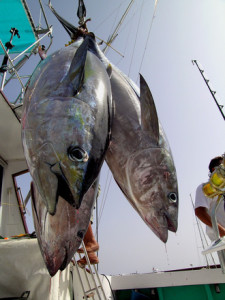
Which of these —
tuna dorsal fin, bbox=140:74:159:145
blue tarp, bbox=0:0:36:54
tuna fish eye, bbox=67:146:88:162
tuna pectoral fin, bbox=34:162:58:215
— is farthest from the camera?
blue tarp, bbox=0:0:36:54

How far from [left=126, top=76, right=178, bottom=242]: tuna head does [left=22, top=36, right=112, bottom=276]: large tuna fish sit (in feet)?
0.75

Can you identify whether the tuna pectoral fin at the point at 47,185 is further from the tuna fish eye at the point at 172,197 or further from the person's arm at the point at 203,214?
the person's arm at the point at 203,214

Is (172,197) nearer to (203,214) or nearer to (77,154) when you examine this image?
(77,154)

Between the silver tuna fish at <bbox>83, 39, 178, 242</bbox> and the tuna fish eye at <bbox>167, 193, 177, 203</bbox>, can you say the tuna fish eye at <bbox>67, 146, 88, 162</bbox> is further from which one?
the tuna fish eye at <bbox>167, 193, 177, 203</bbox>

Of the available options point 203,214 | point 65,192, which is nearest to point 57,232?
point 65,192

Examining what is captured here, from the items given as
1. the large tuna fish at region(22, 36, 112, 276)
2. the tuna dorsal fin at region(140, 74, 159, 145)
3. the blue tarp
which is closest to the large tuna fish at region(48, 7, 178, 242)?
the tuna dorsal fin at region(140, 74, 159, 145)

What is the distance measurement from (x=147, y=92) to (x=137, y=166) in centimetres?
42

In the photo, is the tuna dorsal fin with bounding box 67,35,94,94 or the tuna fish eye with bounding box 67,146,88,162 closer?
the tuna fish eye with bounding box 67,146,88,162

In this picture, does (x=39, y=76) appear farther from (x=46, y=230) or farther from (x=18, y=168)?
(x=18, y=168)

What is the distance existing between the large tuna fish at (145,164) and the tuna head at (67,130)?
202mm

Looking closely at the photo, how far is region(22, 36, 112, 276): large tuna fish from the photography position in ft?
2.76

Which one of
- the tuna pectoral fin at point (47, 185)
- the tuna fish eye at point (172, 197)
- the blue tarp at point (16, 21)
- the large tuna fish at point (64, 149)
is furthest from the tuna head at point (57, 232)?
the blue tarp at point (16, 21)

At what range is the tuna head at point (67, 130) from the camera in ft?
2.73

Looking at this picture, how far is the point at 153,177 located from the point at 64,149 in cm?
50
